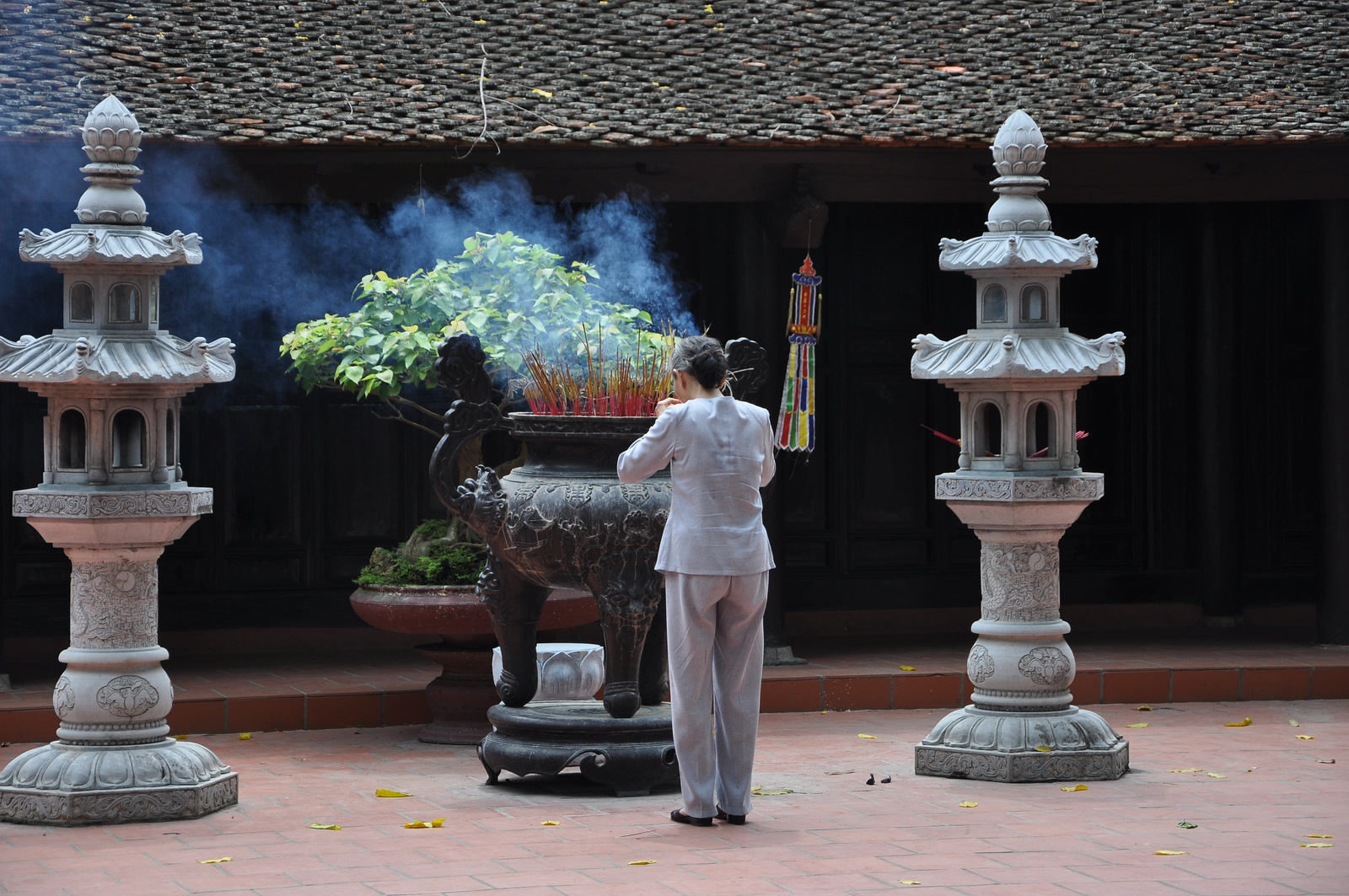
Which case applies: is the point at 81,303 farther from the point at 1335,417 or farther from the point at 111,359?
the point at 1335,417

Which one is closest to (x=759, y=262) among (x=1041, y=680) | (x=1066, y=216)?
(x=1066, y=216)

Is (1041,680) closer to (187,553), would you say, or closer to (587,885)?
(587,885)

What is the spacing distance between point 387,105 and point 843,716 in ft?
13.1

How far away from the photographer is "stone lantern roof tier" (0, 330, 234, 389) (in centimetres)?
603

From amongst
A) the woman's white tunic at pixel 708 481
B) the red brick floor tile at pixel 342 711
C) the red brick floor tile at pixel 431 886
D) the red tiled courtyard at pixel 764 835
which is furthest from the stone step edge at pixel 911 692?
the red brick floor tile at pixel 431 886

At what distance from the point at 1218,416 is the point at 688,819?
6301 mm

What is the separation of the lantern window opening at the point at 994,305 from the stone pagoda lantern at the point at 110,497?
2992 millimetres

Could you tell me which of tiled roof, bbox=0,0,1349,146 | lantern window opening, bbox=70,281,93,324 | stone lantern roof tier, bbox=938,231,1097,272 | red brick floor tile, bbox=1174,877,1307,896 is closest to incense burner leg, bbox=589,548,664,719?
stone lantern roof tier, bbox=938,231,1097,272

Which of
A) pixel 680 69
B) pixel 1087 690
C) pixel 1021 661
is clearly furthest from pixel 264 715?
pixel 680 69

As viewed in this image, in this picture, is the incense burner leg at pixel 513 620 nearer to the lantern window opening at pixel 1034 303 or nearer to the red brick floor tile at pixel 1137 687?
the lantern window opening at pixel 1034 303

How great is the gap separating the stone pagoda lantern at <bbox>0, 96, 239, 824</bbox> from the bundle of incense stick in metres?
1.24

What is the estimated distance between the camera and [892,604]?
11039mm

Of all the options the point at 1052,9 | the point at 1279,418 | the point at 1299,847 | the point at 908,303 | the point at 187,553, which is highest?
the point at 1052,9

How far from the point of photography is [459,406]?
21.7ft
